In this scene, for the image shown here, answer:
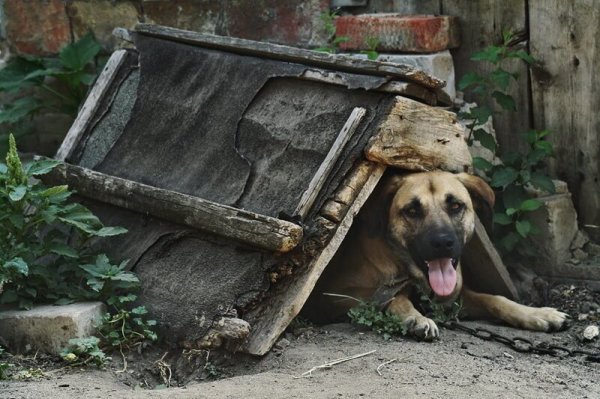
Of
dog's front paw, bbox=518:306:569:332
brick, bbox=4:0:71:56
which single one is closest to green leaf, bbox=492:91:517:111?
dog's front paw, bbox=518:306:569:332

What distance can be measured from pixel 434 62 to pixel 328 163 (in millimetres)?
1381

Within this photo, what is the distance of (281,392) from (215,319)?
0.63 m

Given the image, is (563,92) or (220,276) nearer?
(220,276)

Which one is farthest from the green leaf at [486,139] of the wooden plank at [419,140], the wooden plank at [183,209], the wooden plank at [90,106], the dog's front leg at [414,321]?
the wooden plank at [90,106]

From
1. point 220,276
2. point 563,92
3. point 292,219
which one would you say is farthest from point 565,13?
point 220,276

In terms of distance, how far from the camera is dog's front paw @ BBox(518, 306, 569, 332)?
16.5 ft

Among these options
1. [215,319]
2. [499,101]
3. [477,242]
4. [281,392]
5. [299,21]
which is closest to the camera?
[281,392]

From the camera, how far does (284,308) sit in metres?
4.49

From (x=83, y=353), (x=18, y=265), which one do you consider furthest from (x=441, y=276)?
(x=18, y=265)

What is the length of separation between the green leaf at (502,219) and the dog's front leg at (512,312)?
0.41 meters

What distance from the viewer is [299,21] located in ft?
20.5

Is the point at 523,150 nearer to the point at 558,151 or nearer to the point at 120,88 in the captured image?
the point at 558,151

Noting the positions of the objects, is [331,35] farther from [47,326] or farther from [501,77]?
[47,326]

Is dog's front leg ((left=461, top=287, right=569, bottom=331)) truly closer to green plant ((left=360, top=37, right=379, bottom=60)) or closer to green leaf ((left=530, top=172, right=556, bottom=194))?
green leaf ((left=530, top=172, right=556, bottom=194))
